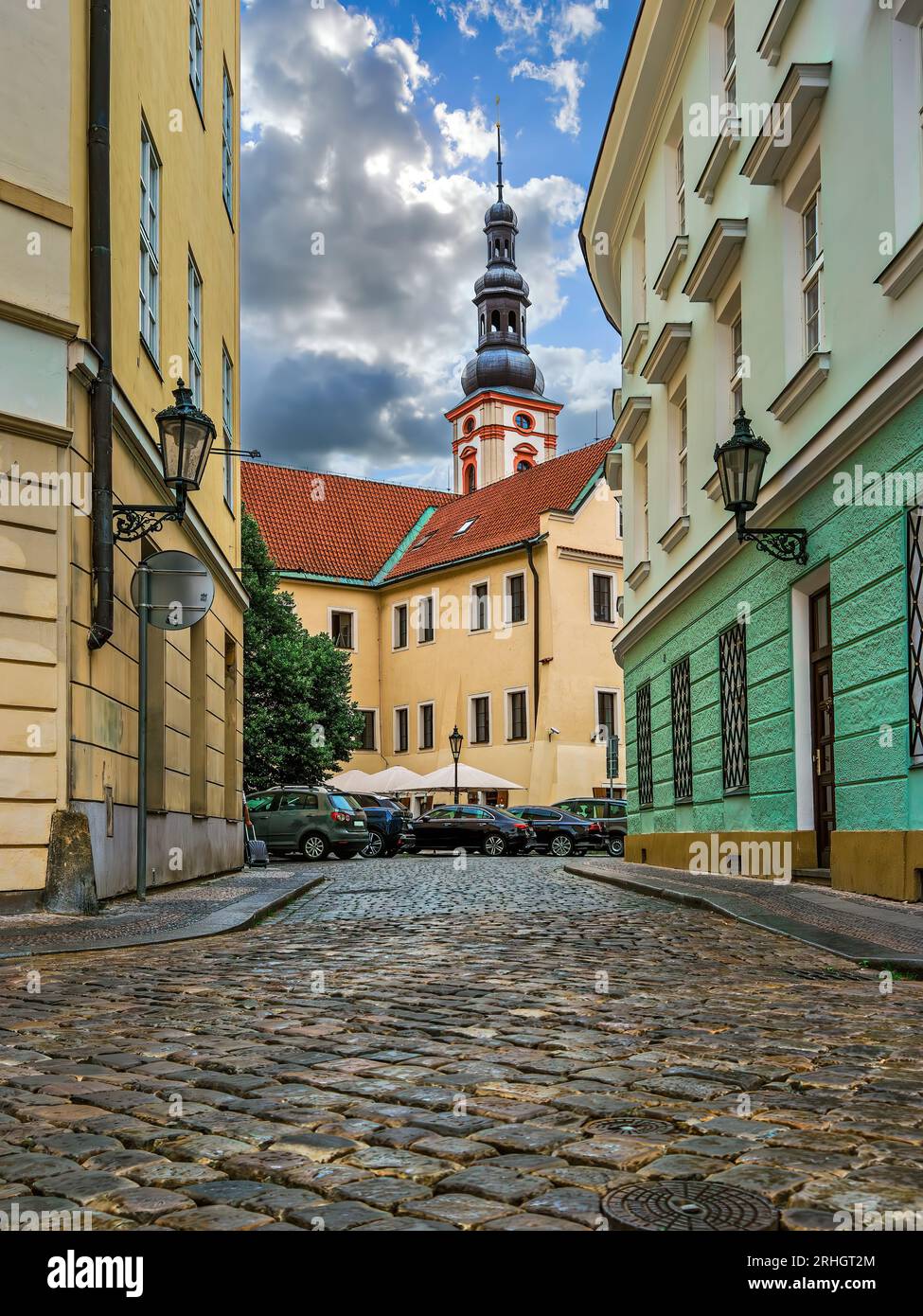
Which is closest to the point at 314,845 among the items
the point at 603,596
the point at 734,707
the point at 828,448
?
the point at 734,707

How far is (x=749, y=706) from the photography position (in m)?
15.0

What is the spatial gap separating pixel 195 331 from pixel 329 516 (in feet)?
113

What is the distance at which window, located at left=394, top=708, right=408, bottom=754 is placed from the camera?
48281 millimetres

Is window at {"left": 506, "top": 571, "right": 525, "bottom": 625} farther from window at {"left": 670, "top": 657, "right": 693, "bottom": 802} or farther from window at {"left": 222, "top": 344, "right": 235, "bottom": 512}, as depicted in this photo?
window at {"left": 670, "top": 657, "right": 693, "bottom": 802}

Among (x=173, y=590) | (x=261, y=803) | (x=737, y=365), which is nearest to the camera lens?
(x=173, y=590)

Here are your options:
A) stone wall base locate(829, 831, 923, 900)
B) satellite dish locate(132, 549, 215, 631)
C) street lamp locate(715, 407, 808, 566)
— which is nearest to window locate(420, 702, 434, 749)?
street lamp locate(715, 407, 808, 566)

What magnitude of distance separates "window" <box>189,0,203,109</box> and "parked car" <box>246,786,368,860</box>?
15691 millimetres

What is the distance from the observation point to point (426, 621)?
47.6 meters

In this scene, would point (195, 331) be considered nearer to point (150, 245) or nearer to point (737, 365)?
point (150, 245)

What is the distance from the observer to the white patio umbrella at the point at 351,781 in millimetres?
41531

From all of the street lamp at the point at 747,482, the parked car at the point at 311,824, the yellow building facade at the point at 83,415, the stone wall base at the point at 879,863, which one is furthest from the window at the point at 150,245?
the parked car at the point at 311,824
